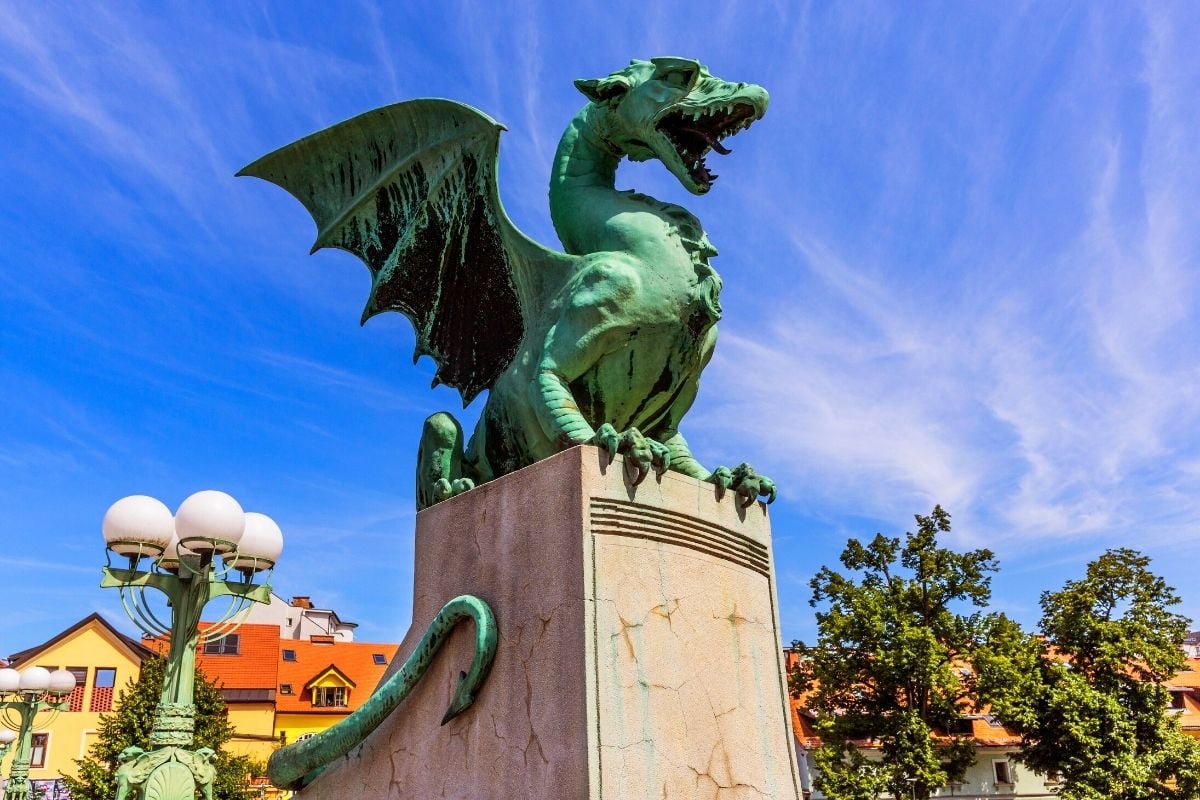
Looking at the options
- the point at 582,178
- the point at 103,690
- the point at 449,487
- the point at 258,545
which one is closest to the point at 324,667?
the point at 103,690

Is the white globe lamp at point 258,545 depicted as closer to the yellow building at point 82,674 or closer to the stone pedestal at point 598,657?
the stone pedestal at point 598,657

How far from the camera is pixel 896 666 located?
960 inches

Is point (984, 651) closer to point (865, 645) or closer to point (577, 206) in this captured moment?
point (865, 645)

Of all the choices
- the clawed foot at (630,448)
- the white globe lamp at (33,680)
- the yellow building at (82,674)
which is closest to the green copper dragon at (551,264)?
the clawed foot at (630,448)

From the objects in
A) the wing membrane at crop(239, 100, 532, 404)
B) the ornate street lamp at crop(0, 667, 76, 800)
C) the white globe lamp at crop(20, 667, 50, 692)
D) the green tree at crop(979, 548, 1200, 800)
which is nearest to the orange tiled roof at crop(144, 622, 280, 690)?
the ornate street lamp at crop(0, 667, 76, 800)

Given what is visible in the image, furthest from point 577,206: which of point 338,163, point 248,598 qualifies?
point 248,598

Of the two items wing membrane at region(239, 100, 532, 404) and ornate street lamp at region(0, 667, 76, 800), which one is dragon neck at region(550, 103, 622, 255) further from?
ornate street lamp at region(0, 667, 76, 800)

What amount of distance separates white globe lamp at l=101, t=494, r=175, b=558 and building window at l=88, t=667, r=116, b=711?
3056 cm

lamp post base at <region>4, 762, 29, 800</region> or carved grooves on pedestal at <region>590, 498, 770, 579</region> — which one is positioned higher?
carved grooves on pedestal at <region>590, 498, 770, 579</region>

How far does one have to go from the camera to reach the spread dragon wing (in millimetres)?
5727

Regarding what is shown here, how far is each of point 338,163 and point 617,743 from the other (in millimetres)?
4444

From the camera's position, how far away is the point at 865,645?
25.5m

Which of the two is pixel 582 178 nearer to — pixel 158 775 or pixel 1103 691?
pixel 158 775

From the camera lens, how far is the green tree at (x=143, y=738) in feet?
72.6
